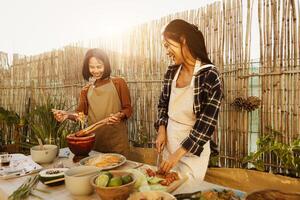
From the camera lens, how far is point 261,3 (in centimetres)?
273

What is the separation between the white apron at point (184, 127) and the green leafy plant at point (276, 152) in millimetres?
1025

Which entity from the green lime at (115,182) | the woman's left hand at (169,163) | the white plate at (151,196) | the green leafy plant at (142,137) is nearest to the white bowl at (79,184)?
the green lime at (115,182)

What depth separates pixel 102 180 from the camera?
1.27 m

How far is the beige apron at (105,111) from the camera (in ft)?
9.80

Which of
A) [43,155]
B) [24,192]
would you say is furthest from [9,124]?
[24,192]

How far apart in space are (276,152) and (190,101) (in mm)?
1277

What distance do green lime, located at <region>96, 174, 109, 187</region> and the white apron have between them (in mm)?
746

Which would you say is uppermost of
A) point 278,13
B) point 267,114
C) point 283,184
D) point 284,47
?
point 278,13

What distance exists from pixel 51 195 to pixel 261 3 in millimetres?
2547

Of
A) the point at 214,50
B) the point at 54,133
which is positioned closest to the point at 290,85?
the point at 214,50

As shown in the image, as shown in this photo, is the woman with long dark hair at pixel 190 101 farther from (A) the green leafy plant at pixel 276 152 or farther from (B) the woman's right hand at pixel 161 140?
(A) the green leafy plant at pixel 276 152

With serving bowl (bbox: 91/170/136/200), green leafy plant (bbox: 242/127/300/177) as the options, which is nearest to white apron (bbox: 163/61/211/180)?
serving bowl (bbox: 91/170/136/200)

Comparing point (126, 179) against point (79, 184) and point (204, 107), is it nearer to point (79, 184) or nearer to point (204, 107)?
point (79, 184)

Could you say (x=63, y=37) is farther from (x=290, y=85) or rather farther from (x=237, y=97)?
(x=290, y=85)
